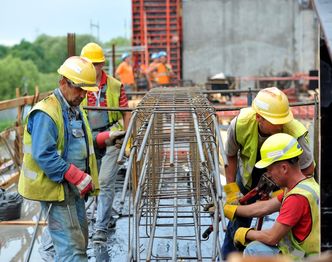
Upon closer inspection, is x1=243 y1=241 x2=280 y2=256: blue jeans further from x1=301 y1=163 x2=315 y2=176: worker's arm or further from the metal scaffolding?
x1=301 y1=163 x2=315 y2=176: worker's arm

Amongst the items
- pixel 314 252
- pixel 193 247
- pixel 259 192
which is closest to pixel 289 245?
pixel 314 252

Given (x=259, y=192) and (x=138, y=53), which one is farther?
(x=138, y=53)

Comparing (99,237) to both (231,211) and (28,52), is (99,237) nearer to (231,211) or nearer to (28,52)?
(231,211)

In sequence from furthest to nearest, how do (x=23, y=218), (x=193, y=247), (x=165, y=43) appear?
(x=165, y=43), (x=23, y=218), (x=193, y=247)

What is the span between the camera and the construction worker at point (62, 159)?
4746 millimetres

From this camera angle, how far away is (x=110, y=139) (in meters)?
6.21

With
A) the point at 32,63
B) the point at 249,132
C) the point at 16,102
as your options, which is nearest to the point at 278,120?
the point at 249,132

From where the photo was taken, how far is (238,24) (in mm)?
26266

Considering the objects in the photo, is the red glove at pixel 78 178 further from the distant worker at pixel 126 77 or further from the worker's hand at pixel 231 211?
the distant worker at pixel 126 77

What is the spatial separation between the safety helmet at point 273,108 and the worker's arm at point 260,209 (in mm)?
630

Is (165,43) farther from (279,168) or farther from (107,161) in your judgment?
(279,168)

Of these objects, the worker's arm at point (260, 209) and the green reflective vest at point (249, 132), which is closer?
the worker's arm at point (260, 209)

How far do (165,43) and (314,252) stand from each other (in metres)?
21.8

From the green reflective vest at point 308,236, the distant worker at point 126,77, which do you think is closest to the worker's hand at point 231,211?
the green reflective vest at point 308,236
